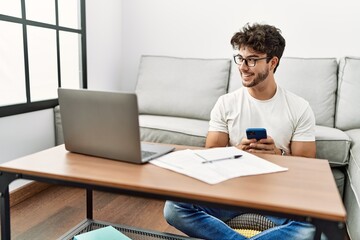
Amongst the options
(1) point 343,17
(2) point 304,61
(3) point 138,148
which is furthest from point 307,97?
(3) point 138,148

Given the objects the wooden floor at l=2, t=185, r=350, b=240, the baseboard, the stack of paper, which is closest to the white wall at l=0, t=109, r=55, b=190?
the baseboard

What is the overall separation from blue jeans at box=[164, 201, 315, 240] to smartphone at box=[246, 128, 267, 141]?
294mm

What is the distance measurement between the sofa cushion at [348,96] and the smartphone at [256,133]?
1.25 meters

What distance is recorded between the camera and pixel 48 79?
7.72 feet

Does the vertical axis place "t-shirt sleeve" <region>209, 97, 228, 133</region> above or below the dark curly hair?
below

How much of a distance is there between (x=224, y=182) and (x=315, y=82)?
1671 millimetres

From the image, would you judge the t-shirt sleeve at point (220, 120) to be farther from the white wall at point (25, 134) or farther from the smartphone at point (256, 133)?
the white wall at point (25, 134)

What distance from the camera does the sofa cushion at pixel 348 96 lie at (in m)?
2.21

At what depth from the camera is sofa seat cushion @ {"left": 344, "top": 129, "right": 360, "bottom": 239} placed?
1465 millimetres

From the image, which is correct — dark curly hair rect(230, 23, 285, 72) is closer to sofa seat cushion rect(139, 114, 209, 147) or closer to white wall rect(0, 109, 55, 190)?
sofa seat cushion rect(139, 114, 209, 147)

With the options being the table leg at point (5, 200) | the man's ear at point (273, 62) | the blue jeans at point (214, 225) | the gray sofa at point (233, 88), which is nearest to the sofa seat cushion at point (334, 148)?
the gray sofa at point (233, 88)

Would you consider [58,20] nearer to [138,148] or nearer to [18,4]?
[18,4]

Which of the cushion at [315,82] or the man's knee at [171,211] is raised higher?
the cushion at [315,82]

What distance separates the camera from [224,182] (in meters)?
0.88
